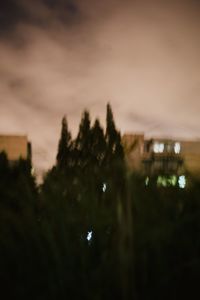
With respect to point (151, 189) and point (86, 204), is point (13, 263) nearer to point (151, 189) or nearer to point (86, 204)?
point (86, 204)

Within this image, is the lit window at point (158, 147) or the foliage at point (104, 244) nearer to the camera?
the foliage at point (104, 244)

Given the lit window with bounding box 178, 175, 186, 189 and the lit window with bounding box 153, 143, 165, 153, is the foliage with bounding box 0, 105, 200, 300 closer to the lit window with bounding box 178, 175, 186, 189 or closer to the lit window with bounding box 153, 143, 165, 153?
the lit window with bounding box 178, 175, 186, 189

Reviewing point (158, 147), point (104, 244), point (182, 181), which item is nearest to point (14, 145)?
point (158, 147)

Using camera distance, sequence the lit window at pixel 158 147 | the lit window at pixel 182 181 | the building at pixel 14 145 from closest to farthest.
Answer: the lit window at pixel 182 181 → the lit window at pixel 158 147 → the building at pixel 14 145

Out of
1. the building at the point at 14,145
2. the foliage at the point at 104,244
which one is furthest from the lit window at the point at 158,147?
the foliage at the point at 104,244

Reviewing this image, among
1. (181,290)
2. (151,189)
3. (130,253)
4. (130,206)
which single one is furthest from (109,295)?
(151,189)

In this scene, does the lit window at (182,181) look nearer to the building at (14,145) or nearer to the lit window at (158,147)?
the lit window at (158,147)

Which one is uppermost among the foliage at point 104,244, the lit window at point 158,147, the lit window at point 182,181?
the lit window at point 158,147

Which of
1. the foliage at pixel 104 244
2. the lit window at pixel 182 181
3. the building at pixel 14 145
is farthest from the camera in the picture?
the building at pixel 14 145

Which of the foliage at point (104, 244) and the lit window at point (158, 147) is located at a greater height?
the lit window at point (158, 147)

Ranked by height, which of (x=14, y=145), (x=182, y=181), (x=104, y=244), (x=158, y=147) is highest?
(x=14, y=145)

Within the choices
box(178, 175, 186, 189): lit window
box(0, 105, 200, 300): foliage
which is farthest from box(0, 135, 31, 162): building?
box(0, 105, 200, 300): foliage

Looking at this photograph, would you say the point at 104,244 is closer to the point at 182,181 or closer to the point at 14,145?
the point at 182,181

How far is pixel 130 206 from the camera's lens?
3.05 meters
